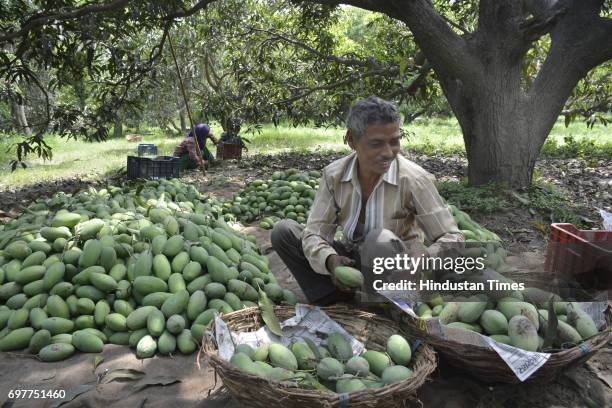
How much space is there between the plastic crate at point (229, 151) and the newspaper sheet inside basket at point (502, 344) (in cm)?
761

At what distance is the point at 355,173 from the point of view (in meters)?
2.38

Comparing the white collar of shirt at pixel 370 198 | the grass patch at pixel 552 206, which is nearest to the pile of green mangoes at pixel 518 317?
the white collar of shirt at pixel 370 198

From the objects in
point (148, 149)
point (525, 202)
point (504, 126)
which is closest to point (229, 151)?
point (148, 149)

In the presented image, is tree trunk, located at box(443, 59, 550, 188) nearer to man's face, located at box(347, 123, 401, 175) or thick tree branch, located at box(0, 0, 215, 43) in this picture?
man's face, located at box(347, 123, 401, 175)

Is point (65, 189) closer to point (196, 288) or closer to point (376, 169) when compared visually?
point (196, 288)

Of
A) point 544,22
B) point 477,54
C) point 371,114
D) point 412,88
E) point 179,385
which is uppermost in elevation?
point 544,22

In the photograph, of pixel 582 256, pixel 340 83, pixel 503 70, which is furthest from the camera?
pixel 340 83

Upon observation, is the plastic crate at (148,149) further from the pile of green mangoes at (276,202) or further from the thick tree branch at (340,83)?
the pile of green mangoes at (276,202)

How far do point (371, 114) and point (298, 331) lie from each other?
41.1 inches

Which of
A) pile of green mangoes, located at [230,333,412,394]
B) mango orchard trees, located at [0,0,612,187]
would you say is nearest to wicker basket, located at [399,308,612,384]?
pile of green mangoes, located at [230,333,412,394]

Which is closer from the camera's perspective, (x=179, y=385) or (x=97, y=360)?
(x=179, y=385)

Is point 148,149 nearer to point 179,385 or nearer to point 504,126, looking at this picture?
point 504,126

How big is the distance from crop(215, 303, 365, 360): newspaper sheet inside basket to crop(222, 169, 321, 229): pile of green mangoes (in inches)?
85.1

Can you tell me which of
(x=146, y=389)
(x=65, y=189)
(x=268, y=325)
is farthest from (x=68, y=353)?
(x=65, y=189)
